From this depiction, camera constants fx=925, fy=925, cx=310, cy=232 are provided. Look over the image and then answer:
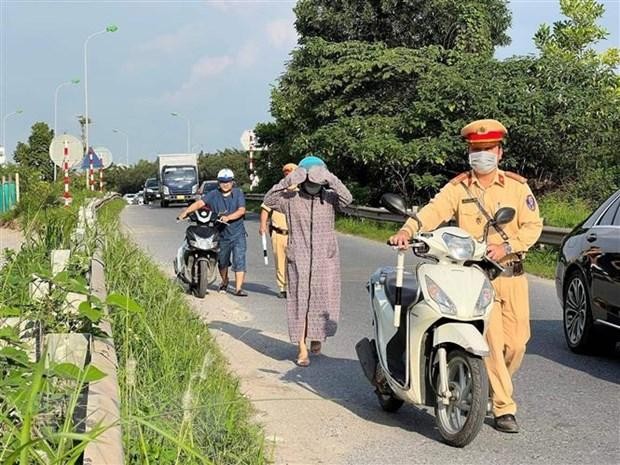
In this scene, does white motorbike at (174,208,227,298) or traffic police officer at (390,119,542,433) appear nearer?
traffic police officer at (390,119,542,433)

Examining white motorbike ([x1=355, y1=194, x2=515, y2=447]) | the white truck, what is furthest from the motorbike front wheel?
the white truck

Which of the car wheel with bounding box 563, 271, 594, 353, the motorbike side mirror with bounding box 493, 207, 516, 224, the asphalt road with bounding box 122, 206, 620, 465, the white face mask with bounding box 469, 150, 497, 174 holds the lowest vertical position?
the asphalt road with bounding box 122, 206, 620, 465

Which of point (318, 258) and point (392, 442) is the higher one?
point (318, 258)

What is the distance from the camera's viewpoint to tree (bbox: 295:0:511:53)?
98.3 ft

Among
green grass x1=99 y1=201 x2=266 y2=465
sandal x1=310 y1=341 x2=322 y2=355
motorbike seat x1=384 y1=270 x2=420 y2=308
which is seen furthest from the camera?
sandal x1=310 y1=341 x2=322 y2=355

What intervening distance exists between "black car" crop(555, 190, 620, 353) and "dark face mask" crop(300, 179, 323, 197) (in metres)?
2.37

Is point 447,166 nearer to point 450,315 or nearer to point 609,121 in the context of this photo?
point 609,121

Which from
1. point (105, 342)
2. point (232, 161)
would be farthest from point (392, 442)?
point (232, 161)

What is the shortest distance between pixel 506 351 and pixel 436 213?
94cm

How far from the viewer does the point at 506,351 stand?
5504 millimetres

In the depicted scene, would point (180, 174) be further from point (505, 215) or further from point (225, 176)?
point (505, 215)

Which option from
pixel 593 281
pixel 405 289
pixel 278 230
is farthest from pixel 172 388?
pixel 278 230

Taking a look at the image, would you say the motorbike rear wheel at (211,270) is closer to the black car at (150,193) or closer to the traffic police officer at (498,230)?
the traffic police officer at (498,230)

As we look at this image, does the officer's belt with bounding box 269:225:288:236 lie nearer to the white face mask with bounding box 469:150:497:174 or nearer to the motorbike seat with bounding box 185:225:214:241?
the motorbike seat with bounding box 185:225:214:241
